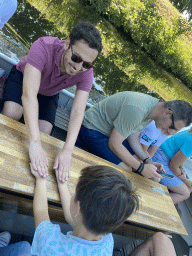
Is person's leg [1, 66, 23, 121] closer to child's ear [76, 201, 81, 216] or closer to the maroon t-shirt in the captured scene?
the maroon t-shirt

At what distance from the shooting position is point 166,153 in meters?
2.81

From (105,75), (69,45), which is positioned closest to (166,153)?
(69,45)

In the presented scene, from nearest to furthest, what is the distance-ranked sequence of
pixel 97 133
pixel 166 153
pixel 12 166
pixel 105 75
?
pixel 12 166 < pixel 97 133 < pixel 166 153 < pixel 105 75

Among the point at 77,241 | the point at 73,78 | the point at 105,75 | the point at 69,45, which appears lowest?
the point at 105,75

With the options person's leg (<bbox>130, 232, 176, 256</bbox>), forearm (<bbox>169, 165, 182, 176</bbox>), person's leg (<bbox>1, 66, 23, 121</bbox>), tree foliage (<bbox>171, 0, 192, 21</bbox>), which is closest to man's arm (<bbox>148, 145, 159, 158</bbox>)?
forearm (<bbox>169, 165, 182, 176</bbox>)

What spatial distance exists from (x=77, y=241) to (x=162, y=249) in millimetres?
768

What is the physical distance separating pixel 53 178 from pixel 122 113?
0.93 metres

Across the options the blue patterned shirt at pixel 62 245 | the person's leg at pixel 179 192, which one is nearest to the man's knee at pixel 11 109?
the blue patterned shirt at pixel 62 245

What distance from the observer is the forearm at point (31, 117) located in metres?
1.25

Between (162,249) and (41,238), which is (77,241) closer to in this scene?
(41,238)

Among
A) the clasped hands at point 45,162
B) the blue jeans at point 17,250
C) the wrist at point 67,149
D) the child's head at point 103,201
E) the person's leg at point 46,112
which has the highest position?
the child's head at point 103,201

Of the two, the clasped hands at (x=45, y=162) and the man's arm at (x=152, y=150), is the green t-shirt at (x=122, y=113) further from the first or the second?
the clasped hands at (x=45, y=162)

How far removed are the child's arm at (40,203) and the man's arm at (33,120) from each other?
0.06m

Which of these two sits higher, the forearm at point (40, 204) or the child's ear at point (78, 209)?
the child's ear at point (78, 209)
